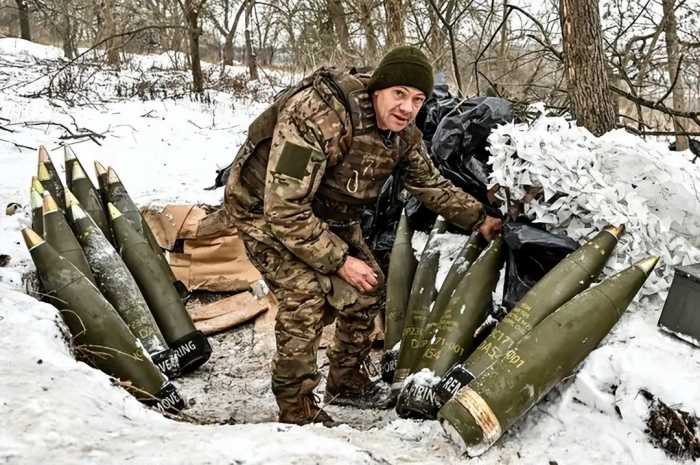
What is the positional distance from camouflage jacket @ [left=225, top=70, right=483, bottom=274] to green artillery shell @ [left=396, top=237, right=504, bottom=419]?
357mm

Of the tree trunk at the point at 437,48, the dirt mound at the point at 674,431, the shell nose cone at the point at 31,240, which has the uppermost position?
the tree trunk at the point at 437,48

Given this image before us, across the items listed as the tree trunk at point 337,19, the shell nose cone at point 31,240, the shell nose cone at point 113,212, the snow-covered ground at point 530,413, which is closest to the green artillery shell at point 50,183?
the shell nose cone at point 113,212

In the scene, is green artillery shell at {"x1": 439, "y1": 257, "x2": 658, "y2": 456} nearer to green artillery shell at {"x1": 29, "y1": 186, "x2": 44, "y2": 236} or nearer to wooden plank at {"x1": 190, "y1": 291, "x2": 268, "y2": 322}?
wooden plank at {"x1": 190, "y1": 291, "x2": 268, "y2": 322}

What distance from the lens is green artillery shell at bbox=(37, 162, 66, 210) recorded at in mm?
3459

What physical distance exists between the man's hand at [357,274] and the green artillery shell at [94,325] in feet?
3.45

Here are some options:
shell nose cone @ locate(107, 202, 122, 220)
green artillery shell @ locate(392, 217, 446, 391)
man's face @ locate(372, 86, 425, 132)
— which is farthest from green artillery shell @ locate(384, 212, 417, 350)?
shell nose cone @ locate(107, 202, 122, 220)

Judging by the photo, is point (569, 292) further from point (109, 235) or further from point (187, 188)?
point (187, 188)

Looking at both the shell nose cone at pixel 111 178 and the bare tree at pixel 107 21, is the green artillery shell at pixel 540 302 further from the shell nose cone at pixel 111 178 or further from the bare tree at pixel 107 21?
the bare tree at pixel 107 21

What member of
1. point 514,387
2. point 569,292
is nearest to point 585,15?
point 569,292

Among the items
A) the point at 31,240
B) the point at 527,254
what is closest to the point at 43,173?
the point at 31,240

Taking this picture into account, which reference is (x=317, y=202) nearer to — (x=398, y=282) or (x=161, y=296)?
(x=398, y=282)

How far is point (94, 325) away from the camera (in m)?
2.58

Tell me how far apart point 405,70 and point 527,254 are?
1.08 meters

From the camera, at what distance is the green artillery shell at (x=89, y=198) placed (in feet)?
11.5
